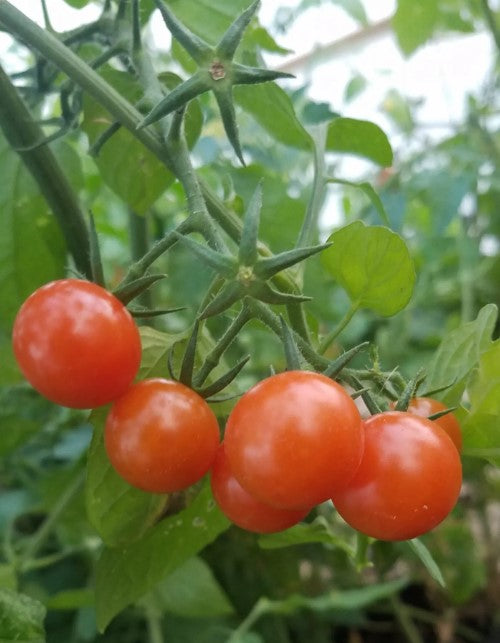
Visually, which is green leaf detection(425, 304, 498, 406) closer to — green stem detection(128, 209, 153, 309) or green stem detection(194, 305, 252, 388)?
green stem detection(194, 305, 252, 388)

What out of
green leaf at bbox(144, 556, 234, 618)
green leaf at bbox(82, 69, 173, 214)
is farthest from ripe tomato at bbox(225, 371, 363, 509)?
green leaf at bbox(144, 556, 234, 618)

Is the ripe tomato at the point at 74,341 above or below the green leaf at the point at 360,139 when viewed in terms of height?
above

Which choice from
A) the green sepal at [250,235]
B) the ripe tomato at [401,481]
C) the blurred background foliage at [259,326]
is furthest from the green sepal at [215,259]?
the blurred background foliage at [259,326]

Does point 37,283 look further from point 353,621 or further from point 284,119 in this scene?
point 353,621

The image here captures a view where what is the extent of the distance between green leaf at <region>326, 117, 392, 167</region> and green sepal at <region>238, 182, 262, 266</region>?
327mm

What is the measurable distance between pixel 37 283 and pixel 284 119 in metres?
0.24

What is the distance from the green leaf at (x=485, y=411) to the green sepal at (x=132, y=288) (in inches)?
8.1

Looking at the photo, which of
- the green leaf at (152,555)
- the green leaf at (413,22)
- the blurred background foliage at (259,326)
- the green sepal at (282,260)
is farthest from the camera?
the green leaf at (413,22)

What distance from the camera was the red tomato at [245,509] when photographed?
407 mm

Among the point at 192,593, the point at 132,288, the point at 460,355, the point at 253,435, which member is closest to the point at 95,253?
the point at 132,288

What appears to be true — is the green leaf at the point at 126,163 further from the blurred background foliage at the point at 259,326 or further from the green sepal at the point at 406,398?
the green sepal at the point at 406,398

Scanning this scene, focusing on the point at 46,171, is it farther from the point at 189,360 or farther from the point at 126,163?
the point at 189,360

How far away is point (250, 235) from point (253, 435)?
0.09 meters

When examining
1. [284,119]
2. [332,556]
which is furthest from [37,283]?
[332,556]
